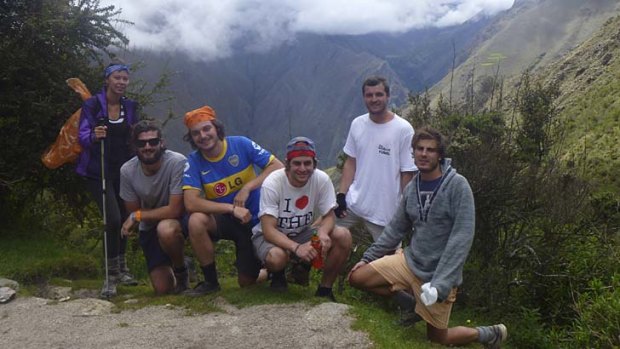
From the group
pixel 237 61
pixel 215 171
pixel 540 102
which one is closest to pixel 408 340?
pixel 215 171

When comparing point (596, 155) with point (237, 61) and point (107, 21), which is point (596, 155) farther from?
point (237, 61)

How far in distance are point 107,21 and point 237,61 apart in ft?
478

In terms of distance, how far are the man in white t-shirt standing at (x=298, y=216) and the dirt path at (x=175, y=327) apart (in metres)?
0.52

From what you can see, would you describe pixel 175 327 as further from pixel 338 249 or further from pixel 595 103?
pixel 595 103

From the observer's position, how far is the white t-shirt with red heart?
17.5ft

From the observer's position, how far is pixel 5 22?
27.6ft

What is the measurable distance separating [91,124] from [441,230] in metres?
4.08

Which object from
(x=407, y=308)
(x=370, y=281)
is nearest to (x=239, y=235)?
(x=370, y=281)

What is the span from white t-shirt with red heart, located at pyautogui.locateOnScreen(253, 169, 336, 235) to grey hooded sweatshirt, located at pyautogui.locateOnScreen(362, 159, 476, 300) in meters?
0.76

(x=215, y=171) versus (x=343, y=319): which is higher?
(x=215, y=171)

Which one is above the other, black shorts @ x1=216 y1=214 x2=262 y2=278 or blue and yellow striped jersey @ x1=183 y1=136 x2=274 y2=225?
blue and yellow striped jersey @ x1=183 y1=136 x2=274 y2=225

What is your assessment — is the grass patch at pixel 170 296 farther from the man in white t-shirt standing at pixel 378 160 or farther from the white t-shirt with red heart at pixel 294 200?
the man in white t-shirt standing at pixel 378 160

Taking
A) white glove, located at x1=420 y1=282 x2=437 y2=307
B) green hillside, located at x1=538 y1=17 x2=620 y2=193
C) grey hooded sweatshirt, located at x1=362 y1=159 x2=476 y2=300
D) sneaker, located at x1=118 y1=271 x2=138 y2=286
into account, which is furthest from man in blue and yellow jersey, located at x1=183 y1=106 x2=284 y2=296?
green hillside, located at x1=538 y1=17 x2=620 y2=193

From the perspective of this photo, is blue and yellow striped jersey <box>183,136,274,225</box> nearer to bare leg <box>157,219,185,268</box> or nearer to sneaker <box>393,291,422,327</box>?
bare leg <box>157,219,185,268</box>
